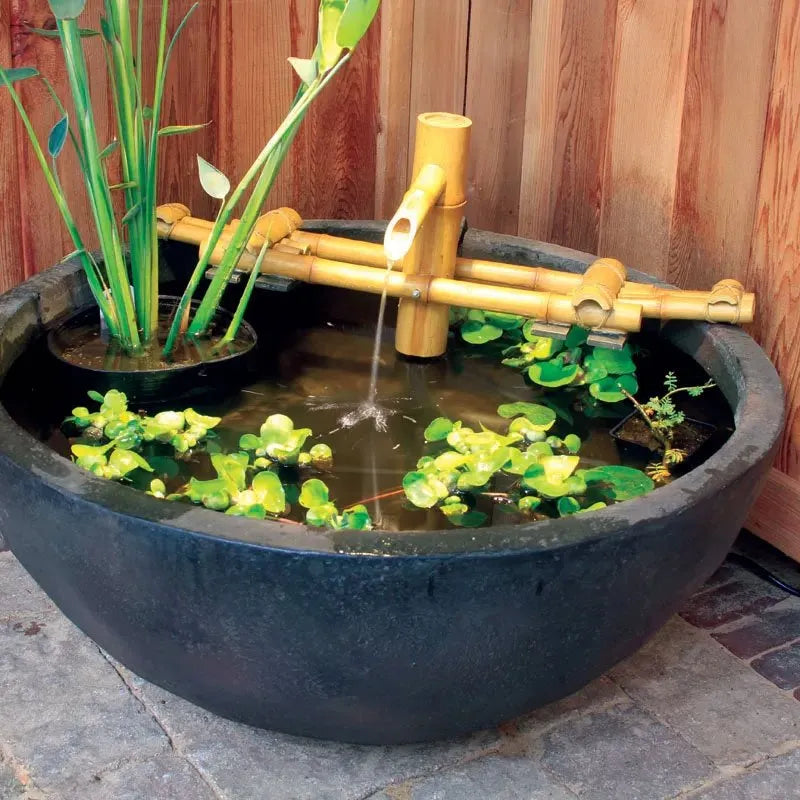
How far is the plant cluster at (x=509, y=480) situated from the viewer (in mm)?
1491

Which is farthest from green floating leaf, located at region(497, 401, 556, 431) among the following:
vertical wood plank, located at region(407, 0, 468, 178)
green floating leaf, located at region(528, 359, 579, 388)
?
vertical wood plank, located at region(407, 0, 468, 178)

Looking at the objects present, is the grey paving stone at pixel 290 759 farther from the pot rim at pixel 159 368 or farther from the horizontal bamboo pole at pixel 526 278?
the horizontal bamboo pole at pixel 526 278

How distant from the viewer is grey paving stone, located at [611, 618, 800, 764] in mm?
1621

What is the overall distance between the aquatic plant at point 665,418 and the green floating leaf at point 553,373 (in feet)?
0.31

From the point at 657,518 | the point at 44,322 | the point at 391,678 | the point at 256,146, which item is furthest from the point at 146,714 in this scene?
the point at 256,146

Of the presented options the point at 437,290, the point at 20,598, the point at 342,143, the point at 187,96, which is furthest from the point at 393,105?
the point at 20,598

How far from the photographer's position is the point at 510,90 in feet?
7.87

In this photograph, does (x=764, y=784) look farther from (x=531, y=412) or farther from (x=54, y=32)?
(x=54, y=32)

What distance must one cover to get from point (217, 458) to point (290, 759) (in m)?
0.43

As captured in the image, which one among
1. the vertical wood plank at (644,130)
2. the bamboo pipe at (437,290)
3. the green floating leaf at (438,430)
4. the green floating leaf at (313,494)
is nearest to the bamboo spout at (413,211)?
the bamboo pipe at (437,290)

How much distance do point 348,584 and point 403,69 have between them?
149cm

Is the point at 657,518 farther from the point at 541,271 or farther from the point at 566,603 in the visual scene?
the point at 541,271

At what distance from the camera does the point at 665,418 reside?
1733 millimetres

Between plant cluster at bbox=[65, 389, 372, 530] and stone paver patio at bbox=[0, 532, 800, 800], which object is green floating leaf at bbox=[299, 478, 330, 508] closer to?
plant cluster at bbox=[65, 389, 372, 530]
